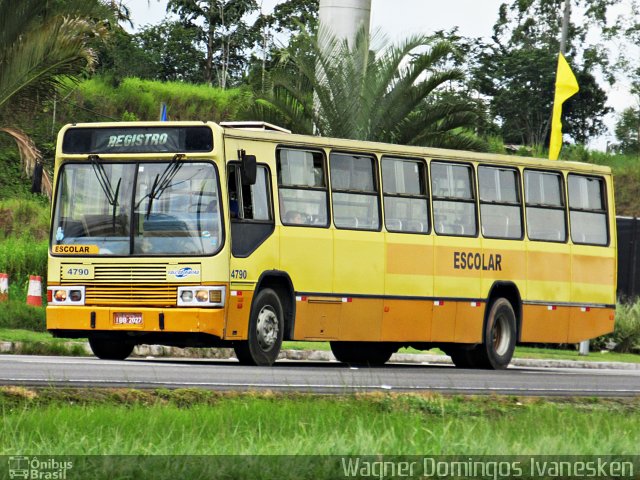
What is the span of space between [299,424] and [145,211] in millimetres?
8827

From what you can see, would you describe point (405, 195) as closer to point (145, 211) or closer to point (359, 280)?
point (359, 280)

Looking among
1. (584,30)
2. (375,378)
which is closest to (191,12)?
(584,30)

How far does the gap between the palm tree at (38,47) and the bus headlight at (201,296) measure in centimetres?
913

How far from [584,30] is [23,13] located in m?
44.7

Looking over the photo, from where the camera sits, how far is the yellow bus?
18609 millimetres

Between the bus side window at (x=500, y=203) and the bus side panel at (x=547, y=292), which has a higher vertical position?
the bus side window at (x=500, y=203)

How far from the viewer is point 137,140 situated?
19250mm

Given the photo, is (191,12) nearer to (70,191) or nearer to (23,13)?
(23,13)

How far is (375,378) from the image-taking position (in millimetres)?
16969

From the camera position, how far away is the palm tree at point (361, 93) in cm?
2984

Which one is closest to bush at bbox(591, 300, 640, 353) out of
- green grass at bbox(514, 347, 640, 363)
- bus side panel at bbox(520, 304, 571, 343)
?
green grass at bbox(514, 347, 640, 363)

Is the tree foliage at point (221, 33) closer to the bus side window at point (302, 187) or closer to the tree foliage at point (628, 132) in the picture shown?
the tree foliage at point (628, 132)

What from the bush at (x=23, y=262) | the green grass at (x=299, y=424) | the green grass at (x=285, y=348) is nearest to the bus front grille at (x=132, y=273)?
the green grass at (x=285, y=348)

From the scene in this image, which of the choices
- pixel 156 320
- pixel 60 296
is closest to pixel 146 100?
pixel 60 296
